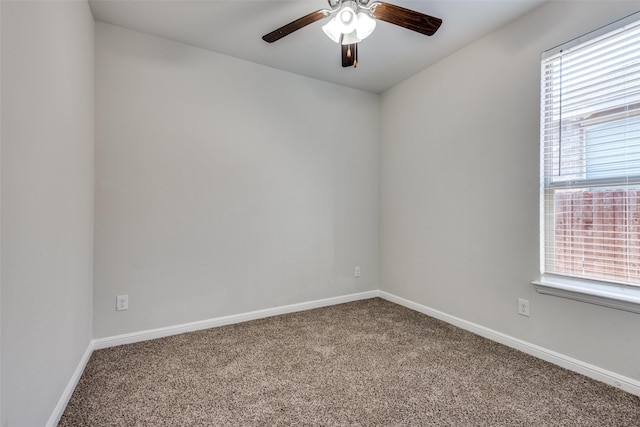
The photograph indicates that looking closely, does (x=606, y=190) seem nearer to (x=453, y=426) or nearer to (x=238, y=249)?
(x=453, y=426)

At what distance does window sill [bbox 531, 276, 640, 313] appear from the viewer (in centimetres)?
164

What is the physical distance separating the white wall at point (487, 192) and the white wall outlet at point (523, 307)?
0.04 meters

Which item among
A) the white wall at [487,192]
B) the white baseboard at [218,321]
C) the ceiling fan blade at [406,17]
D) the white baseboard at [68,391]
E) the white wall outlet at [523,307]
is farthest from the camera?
the white baseboard at [218,321]

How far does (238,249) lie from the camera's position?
271cm

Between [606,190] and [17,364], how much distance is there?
2982 mm

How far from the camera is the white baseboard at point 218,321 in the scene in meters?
2.23

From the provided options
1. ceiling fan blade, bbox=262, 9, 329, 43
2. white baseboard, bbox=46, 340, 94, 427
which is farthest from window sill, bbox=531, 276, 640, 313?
white baseboard, bbox=46, 340, 94, 427

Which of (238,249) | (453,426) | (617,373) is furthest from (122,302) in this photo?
(617,373)

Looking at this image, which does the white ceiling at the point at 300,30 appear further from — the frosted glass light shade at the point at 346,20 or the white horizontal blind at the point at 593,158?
the white horizontal blind at the point at 593,158


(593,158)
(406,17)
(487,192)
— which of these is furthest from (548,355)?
(406,17)

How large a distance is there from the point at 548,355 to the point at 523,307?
0.32 metres

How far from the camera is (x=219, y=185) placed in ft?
8.57

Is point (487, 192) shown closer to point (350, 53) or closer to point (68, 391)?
point (350, 53)

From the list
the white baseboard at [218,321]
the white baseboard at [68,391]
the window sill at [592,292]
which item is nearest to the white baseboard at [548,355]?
the window sill at [592,292]
